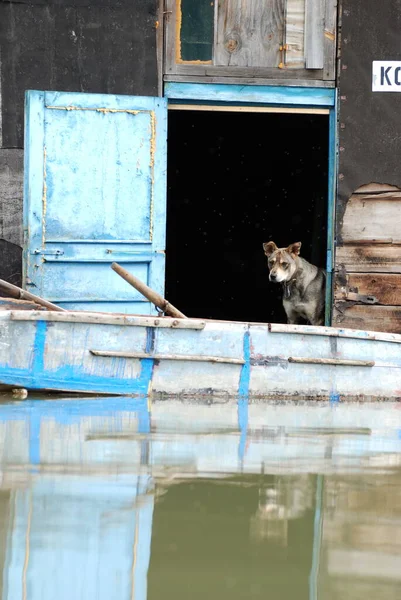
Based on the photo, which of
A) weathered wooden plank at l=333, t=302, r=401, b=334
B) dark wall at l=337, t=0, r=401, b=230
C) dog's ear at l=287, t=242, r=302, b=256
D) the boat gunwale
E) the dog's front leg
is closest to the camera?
the boat gunwale

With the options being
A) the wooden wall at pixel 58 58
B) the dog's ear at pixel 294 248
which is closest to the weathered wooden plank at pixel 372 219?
the dog's ear at pixel 294 248

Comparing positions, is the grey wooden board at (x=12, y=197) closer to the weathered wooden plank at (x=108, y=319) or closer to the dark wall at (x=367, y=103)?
the weathered wooden plank at (x=108, y=319)

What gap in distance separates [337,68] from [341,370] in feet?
10.6

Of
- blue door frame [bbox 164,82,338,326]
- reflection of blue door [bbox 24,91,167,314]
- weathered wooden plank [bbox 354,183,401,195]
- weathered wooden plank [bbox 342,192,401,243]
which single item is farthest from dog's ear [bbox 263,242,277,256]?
reflection of blue door [bbox 24,91,167,314]

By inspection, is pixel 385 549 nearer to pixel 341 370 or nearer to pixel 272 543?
pixel 272 543

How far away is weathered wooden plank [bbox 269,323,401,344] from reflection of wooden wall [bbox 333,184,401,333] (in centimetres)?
170

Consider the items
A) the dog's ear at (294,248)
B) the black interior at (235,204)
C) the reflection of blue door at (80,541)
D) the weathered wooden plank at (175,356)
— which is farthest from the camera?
the black interior at (235,204)

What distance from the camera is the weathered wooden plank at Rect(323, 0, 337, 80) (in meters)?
9.61

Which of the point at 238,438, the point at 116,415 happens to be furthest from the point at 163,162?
the point at 238,438

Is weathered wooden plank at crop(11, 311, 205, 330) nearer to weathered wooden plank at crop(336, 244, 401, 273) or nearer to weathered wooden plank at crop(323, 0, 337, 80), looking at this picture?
weathered wooden plank at crop(336, 244, 401, 273)

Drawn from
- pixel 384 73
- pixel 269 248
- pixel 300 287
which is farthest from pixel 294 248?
pixel 384 73

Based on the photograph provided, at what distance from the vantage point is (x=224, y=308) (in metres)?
14.4

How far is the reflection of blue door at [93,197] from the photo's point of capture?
916cm

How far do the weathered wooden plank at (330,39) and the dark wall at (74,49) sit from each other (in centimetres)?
160
